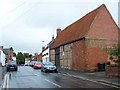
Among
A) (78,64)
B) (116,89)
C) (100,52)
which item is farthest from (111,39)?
(116,89)

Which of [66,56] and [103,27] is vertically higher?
[103,27]

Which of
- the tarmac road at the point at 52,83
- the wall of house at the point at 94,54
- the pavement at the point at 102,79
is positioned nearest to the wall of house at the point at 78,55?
the wall of house at the point at 94,54

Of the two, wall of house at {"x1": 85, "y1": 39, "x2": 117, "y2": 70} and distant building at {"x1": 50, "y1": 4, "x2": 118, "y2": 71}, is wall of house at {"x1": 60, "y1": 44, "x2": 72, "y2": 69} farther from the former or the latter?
wall of house at {"x1": 85, "y1": 39, "x2": 117, "y2": 70}

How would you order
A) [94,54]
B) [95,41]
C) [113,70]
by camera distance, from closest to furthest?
[113,70] < [94,54] < [95,41]

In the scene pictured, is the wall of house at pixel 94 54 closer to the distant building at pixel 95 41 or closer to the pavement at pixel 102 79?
the distant building at pixel 95 41

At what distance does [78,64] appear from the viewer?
129 ft

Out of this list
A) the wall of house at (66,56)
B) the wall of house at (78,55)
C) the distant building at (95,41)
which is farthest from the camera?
the wall of house at (66,56)

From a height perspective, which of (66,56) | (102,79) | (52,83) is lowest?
(52,83)

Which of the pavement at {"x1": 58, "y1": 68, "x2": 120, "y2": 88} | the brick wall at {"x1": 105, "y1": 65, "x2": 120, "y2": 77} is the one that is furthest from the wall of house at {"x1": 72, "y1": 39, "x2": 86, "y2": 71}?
the brick wall at {"x1": 105, "y1": 65, "x2": 120, "y2": 77}

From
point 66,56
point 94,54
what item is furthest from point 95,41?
point 66,56

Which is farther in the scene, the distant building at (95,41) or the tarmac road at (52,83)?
the distant building at (95,41)

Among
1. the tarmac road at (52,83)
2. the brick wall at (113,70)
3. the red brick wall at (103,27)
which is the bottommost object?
the tarmac road at (52,83)

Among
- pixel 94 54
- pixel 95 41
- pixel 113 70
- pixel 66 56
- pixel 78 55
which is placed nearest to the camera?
pixel 113 70

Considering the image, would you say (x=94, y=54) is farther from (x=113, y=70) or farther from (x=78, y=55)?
(x=113, y=70)
